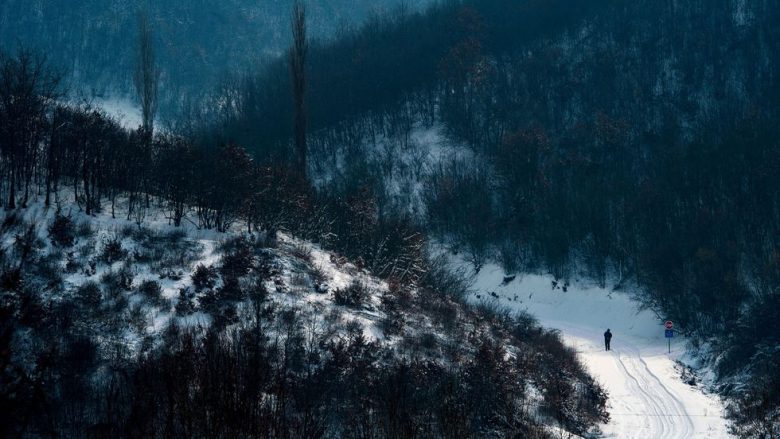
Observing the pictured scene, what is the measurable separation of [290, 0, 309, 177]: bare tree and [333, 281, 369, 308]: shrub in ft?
49.7

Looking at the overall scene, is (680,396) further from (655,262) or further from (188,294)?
(655,262)

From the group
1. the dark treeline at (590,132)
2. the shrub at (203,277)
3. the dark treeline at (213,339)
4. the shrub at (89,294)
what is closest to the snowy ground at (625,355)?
the dark treeline at (213,339)

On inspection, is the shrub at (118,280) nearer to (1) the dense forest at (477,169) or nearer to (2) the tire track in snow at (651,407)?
(1) the dense forest at (477,169)

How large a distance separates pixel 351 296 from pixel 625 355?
59.7 feet

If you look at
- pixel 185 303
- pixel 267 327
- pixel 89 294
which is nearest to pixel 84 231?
pixel 89 294

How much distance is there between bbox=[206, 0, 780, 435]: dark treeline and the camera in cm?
4562

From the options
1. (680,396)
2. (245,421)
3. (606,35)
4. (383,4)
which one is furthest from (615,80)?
(383,4)

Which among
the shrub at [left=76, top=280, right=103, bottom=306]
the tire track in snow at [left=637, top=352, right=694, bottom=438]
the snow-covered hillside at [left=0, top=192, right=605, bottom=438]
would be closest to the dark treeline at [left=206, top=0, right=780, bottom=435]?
the tire track in snow at [left=637, top=352, right=694, bottom=438]

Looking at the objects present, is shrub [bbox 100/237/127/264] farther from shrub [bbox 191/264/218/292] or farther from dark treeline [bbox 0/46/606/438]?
shrub [bbox 191/264/218/292]

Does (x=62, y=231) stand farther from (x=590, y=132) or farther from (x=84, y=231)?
(x=590, y=132)

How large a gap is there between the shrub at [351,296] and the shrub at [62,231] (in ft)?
28.9

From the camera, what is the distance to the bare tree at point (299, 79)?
35.9m

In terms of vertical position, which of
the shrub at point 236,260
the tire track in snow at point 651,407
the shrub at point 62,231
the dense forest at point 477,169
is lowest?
the tire track in snow at point 651,407

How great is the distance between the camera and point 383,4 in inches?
6535
